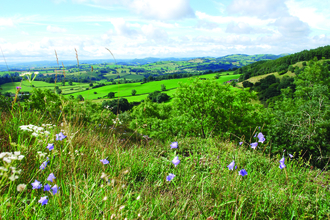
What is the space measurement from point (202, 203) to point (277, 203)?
39.2 inches

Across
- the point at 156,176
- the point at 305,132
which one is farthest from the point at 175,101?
the point at 156,176

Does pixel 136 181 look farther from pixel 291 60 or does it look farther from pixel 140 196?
pixel 291 60

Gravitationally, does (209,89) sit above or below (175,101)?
above

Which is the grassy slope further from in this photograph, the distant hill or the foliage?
the distant hill

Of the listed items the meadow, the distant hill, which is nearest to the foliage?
the meadow

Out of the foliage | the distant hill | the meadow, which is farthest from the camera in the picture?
the distant hill

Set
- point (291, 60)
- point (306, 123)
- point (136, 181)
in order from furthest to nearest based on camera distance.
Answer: point (291, 60)
point (306, 123)
point (136, 181)

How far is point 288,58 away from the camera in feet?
375

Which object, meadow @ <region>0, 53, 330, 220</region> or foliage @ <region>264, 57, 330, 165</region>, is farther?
foliage @ <region>264, 57, 330, 165</region>

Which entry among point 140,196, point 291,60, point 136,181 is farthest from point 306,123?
point 291,60

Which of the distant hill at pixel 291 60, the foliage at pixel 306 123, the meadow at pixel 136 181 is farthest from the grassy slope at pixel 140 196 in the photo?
the distant hill at pixel 291 60

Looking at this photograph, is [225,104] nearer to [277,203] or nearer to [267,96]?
[277,203]

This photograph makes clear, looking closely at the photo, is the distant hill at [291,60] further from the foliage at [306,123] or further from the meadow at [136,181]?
the meadow at [136,181]

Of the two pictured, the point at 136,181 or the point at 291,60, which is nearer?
the point at 136,181
